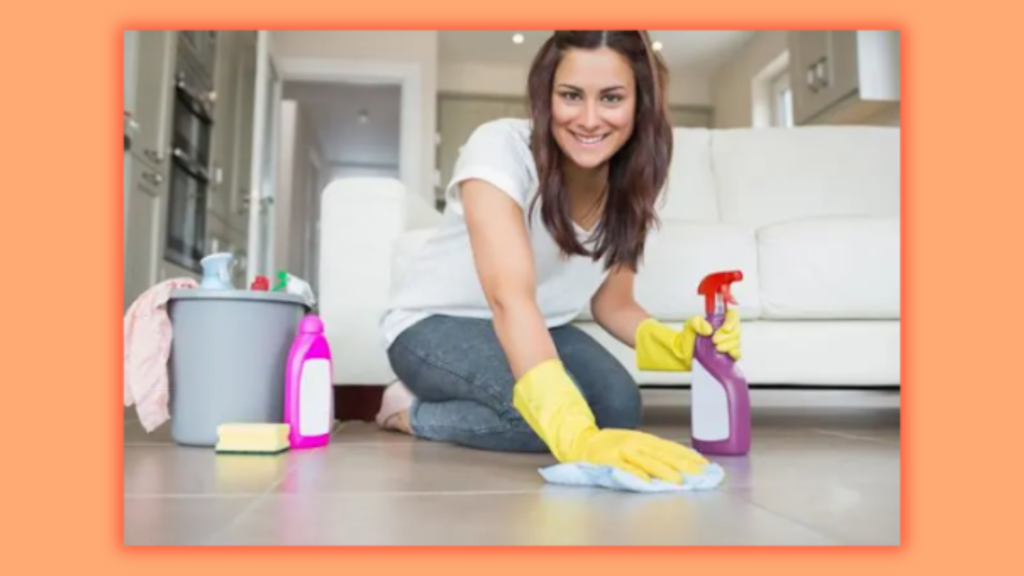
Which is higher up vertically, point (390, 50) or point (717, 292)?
point (390, 50)

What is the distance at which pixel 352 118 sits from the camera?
6566 millimetres

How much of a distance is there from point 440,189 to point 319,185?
10.7 feet

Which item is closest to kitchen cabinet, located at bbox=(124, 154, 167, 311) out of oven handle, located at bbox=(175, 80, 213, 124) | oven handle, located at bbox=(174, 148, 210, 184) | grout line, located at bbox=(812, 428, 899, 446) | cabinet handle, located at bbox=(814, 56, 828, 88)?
oven handle, located at bbox=(174, 148, 210, 184)

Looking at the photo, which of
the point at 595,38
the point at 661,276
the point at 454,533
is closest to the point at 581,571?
the point at 454,533

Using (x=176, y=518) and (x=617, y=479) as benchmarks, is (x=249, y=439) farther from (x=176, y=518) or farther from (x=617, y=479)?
(x=617, y=479)

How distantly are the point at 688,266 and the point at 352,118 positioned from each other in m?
5.53

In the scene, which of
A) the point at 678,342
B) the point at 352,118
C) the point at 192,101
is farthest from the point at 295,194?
the point at 678,342

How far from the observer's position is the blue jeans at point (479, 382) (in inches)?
42.8

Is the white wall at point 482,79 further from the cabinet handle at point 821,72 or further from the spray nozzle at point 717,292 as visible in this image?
the spray nozzle at point 717,292

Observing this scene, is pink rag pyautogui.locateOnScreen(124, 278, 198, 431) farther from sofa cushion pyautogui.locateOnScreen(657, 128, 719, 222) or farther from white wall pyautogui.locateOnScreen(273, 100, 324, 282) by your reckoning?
white wall pyautogui.locateOnScreen(273, 100, 324, 282)

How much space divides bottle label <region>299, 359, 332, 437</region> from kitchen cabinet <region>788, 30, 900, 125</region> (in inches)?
61.6

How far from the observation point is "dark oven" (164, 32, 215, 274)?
2404 mm
